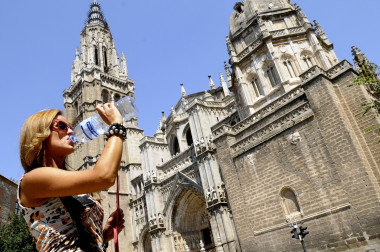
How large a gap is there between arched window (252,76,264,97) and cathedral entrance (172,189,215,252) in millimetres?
9215

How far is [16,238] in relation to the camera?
14961 mm

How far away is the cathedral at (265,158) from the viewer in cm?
1095

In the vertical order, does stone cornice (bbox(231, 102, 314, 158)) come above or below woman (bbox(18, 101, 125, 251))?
above

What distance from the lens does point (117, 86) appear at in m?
41.7

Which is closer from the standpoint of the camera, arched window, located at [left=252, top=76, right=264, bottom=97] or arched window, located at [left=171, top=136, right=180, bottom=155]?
arched window, located at [left=252, top=76, right=264, bottom=97]

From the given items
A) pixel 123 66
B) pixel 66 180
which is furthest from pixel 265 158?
pixel 123 66

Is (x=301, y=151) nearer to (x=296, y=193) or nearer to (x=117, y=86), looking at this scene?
(x=296, y=193)

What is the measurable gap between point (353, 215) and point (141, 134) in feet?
92.3

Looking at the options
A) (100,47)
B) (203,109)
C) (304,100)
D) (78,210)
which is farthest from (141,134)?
(78,210)

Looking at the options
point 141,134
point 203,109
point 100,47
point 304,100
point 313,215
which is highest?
point 100,47

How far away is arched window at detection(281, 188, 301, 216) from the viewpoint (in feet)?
39.9

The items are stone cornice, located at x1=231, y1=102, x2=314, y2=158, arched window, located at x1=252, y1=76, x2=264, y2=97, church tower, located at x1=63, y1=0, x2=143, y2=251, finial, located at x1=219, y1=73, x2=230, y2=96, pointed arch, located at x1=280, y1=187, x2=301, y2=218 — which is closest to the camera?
pointed arch, located at x1=280, y1=187, x2=301, y2=218

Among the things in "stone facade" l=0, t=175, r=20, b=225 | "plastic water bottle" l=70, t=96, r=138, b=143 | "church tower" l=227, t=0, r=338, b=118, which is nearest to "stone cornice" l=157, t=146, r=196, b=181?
"church tower" l=227, t=0, r=338, b=118

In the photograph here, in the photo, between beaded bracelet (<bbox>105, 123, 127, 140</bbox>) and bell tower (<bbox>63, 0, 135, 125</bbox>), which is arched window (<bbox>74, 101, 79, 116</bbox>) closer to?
bell tower (<bbox>63, 0, 135, 125</bbox>)
